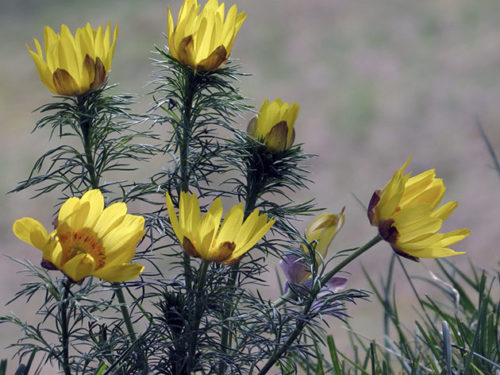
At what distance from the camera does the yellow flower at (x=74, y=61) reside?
487mm

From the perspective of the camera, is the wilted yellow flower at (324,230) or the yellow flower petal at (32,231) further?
the wilted yellow flower at (324,230)

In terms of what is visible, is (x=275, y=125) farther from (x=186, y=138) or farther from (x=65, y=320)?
(x=65, y=320)

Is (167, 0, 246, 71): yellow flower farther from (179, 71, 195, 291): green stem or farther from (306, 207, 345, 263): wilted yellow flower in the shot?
(306, 207, 345, 263): wilted yellow flower

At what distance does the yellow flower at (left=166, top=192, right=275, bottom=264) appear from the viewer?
43cm

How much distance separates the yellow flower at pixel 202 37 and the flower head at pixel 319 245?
0.49ft

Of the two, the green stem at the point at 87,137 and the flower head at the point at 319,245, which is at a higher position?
the green stem at the point at 87,137

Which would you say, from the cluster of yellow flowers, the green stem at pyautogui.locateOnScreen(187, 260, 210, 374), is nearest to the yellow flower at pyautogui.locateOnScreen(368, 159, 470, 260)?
the cluster of yellow flowers

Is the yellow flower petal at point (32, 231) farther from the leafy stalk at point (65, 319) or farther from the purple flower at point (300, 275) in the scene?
the purple flower at point (300, 275)

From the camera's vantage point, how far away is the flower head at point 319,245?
0.53 meters

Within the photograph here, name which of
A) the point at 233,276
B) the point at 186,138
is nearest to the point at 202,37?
the point at 186,138

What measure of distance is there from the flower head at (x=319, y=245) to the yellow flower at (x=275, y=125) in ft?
0.23

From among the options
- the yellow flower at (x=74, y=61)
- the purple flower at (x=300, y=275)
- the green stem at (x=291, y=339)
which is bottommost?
the green stem at (x=291, y=339)

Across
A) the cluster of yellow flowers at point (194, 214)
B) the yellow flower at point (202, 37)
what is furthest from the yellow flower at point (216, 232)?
the yellow flower at point (202, 37)

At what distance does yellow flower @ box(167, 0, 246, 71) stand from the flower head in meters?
0.15
